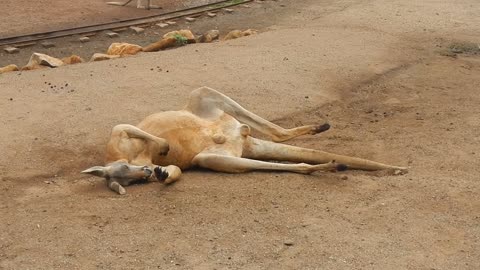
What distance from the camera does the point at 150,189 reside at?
18.4ft

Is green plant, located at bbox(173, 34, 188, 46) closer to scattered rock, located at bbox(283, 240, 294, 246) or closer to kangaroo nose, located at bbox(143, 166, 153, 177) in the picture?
kangaroo nose, located at bbox(143, 166, 153, 177)

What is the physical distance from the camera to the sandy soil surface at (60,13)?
13367mm

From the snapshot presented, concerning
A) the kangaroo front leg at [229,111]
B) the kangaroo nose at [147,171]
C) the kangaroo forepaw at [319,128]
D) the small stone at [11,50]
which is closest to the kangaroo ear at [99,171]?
the kangaroo nose at [147,171]

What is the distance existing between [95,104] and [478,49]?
621cm

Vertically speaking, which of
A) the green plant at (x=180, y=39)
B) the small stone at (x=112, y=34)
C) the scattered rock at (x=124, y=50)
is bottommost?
the small stone at (x=112, y=34)

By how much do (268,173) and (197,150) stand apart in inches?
24.5

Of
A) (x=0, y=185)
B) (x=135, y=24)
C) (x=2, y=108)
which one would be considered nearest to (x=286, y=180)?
(x=0, y=185)

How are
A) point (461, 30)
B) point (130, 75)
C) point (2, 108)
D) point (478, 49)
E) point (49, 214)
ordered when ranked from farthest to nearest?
point (461, 30) → point (478, 49) → point (130, 75) → point (2, 108) → point (49, 214)

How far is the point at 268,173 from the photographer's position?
5.97 m

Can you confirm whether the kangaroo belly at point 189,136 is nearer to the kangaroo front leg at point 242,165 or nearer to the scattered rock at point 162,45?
the kangaroo front leg at point 242,165

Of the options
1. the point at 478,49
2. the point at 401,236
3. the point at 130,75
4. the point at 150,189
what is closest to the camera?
the point at 401,236

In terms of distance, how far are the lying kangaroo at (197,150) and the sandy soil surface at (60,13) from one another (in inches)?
297

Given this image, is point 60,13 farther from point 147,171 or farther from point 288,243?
point 288,243

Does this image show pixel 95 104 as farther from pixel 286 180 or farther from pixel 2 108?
pixel 286 180
